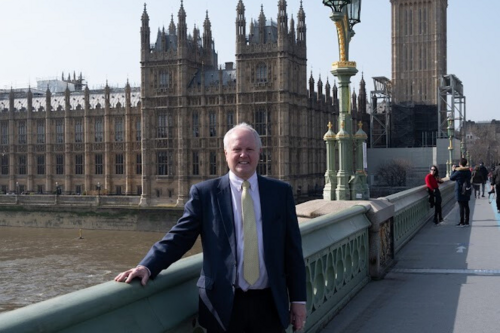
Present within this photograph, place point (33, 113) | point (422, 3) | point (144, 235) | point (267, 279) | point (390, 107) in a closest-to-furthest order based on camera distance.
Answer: point (267, 279), point (144, 235), point (33, 113), point (390, 107), point (422, 3)

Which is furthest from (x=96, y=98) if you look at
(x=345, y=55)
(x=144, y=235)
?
(x=345, y=55)

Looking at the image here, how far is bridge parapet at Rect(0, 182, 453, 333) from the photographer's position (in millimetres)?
2801

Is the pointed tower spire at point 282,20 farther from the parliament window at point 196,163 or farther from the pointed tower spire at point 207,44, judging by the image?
the parliament window at point 196,163

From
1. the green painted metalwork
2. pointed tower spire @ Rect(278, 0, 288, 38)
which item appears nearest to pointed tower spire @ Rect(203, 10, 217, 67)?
pointed tower spire @ Rect(278, 0, 288, 38)

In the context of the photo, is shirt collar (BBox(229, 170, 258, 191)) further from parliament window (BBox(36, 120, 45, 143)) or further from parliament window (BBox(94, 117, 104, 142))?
parliament window (BBox(36, 120, 45, 143))

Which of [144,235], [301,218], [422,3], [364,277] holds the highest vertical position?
[422,3]

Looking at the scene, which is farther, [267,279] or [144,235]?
[144,235]

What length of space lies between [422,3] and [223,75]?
133 ft

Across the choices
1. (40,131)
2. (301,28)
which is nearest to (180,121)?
(301,28)

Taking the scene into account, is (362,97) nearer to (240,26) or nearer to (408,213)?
(240,26)

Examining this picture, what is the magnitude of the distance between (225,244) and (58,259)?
39063 millimetres

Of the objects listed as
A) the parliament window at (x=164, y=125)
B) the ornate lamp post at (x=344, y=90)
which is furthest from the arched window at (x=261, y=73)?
the ornate lamp post at (x=344, y=90)

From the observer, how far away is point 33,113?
232 feet

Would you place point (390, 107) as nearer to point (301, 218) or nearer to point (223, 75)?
point (223, 75)
